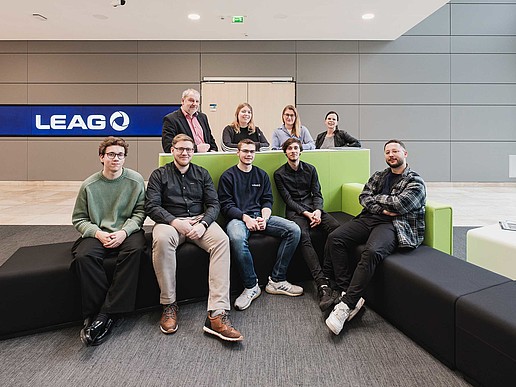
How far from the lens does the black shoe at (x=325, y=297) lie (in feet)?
8.73

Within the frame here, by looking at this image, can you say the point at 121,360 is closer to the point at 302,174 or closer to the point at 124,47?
the point at 302,174

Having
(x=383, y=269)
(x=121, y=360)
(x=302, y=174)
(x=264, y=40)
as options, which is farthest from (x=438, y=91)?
(x=121, y=360)

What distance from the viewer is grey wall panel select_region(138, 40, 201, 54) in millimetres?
8773

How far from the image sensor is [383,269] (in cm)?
256

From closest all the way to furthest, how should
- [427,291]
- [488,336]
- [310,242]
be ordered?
[488,336]
[427,291]
[310,242]

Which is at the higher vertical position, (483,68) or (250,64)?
(250,64)

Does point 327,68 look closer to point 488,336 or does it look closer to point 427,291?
point 427,291

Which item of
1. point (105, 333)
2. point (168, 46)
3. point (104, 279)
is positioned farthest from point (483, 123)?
point (105, 333)

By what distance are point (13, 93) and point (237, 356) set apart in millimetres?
9080

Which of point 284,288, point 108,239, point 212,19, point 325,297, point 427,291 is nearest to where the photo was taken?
point 427,291

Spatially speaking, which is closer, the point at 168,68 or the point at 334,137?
the point at 334,137

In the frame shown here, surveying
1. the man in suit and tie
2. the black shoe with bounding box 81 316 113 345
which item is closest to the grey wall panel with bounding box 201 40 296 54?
the man in suit and tie

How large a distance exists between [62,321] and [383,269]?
6.69 feet

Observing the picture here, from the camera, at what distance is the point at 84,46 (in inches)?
347
